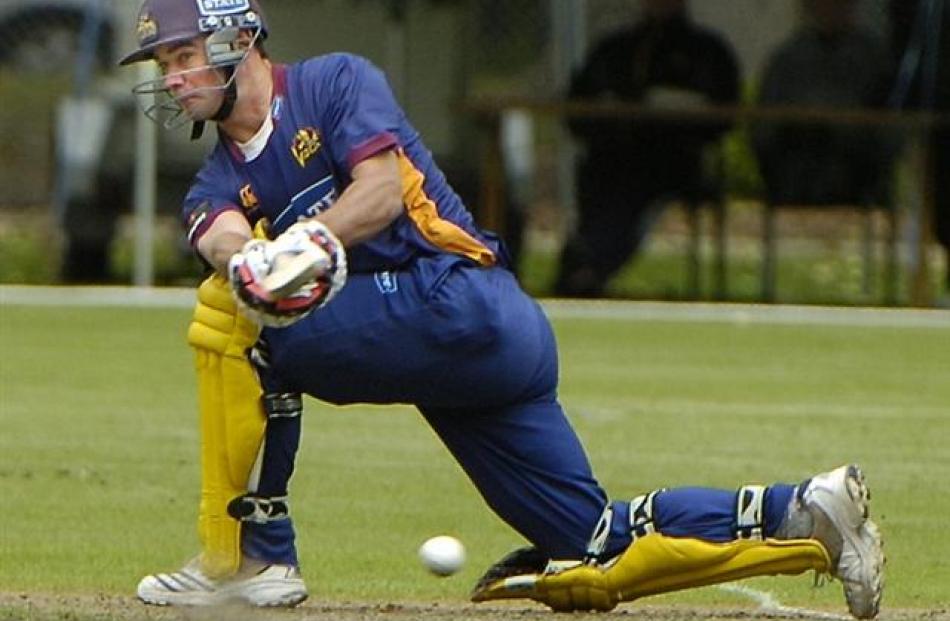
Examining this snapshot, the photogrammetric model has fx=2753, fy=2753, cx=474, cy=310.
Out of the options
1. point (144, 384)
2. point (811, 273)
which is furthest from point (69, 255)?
point (144, 384)

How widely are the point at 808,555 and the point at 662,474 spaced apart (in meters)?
3.35

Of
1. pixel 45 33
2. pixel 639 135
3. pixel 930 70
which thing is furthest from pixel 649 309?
pixel 45 33

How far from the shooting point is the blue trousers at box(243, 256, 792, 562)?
688cm

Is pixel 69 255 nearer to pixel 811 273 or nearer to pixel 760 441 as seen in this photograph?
pixel 811 273

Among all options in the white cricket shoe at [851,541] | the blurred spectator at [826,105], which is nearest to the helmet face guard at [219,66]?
the white cricket shoe at [851,541]

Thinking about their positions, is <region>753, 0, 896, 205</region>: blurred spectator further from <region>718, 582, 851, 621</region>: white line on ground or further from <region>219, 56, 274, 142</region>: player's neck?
<region>219, 56, 274, 142</region>: player's neck

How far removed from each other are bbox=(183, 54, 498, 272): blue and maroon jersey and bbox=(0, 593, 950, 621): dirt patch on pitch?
91cm

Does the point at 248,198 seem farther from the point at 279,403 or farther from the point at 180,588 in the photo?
the point at 180,588

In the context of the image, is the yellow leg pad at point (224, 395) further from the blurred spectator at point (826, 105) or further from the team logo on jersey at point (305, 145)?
the blurred spectator at point (826, 105)

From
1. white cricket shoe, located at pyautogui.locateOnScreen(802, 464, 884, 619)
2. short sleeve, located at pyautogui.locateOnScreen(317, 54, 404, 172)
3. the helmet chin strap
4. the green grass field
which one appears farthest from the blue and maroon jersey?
the green grass field

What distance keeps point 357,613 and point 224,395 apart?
68 centimetres

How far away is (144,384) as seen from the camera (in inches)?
528

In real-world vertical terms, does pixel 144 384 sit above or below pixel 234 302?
below

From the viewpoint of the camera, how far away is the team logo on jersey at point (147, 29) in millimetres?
6945
